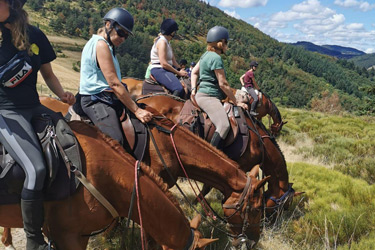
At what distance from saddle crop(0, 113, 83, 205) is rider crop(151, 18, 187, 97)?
3.99m

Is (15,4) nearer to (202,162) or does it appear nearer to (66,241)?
(66,241)

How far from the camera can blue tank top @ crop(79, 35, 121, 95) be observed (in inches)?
125

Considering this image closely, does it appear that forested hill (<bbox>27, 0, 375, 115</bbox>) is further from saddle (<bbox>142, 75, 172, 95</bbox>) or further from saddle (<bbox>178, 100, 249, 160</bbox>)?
saddle (<bbox>178, 100, 249, 160</bbox>)

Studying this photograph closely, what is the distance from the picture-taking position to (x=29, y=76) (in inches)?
98.3

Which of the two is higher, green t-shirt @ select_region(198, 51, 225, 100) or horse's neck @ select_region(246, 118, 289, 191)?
green t-shirt @ select_region(198, 51, 225, 100)

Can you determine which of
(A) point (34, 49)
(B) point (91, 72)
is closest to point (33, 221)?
(A) point (34, 49)

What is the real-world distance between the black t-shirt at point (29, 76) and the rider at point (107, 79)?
0.57m

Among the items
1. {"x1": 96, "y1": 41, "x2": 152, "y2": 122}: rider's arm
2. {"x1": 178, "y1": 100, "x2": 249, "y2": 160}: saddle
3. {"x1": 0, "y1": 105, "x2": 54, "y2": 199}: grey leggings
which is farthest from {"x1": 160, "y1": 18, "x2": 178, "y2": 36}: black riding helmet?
{"x1": 0, "y1": 105, "x2": 54, "y2": 199}: grey leggings

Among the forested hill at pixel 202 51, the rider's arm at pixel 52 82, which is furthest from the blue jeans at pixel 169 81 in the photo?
the forested hill at pixel 202 51

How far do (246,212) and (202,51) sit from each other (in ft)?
390

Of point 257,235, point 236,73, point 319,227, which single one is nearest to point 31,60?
point 257,235

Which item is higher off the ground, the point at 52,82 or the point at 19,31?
the point at 19,31

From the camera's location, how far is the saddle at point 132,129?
3451mm

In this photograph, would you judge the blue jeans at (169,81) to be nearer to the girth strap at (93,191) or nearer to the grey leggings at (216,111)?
the grey leggings at (216,111)
